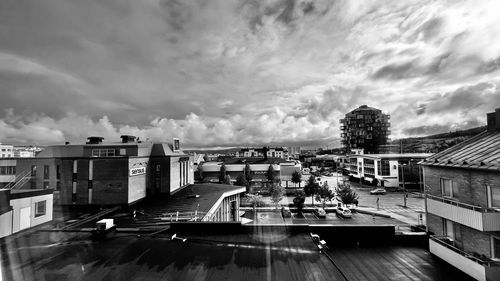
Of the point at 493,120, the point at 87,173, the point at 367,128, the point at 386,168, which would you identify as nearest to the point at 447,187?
the point at 493,120

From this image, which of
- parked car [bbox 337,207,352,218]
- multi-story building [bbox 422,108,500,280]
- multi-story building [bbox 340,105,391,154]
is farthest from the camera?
multi-story building [bbox 340,105,391,154]

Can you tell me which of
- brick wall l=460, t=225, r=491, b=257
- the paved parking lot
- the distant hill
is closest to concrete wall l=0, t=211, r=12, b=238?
brick wall l=460, t=225, r=491, b=257

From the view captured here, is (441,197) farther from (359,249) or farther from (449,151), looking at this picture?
(359,249)

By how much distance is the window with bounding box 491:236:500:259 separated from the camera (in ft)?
28.8

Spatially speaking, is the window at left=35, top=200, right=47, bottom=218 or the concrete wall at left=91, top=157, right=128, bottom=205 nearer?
the window at left=35, top=200, right=47, bottom=218

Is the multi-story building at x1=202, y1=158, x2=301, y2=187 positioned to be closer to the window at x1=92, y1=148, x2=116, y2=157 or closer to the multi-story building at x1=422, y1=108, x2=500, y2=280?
the window at x1=92, y1=148, x2=116, y2=157

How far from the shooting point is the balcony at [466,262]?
23.2 feet

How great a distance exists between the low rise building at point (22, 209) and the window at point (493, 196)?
72.9 ft

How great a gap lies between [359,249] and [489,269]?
13.0 ft

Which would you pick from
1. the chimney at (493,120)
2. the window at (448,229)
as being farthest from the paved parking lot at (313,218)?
the chimney at (493,120)

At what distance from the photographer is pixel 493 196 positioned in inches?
349

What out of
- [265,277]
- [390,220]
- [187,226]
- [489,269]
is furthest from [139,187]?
[390,220]

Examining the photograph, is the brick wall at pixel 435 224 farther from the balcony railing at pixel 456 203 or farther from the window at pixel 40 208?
the window at pixel 40 208

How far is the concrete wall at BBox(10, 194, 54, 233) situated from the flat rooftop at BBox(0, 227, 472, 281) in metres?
2.78
